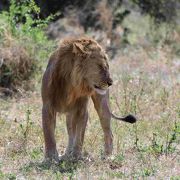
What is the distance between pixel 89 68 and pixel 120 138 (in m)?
1.53

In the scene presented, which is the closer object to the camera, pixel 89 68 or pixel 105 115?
pixel 89 68

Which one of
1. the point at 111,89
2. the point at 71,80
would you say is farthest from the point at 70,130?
the point at 111,89

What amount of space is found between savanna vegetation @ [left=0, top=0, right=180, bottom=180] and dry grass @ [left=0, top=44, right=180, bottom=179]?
1 cm

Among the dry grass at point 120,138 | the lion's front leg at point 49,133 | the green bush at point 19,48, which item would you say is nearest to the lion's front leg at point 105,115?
the dry grass at point 120,138

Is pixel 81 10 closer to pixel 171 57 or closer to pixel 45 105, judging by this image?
pixel 171 57

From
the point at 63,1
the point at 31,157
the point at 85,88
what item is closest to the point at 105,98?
the point at 85,88

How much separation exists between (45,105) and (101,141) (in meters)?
1.24

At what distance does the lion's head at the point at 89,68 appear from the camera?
725 centimetres

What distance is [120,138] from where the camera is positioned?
8508mm

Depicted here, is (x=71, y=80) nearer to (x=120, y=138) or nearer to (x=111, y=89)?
(x=120, y=138)

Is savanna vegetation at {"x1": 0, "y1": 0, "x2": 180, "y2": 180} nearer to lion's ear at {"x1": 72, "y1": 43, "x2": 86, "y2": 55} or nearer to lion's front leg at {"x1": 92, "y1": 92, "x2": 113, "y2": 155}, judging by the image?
lion's front leg at {"x1": 92, "y1": 92, "x2": 113, "y2": 155}

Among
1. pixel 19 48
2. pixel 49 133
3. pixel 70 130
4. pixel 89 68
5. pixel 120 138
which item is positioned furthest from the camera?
pixel 19 48

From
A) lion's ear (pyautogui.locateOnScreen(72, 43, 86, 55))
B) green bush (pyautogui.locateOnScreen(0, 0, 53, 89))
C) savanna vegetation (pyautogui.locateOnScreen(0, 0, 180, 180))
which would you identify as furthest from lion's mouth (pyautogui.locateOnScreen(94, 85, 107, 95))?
green bush (pyautogui.locateOnScreen(0, 0, 53, 89))

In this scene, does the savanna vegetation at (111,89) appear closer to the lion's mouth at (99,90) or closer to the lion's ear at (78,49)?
Result: the lion's mouth at (99,90)
